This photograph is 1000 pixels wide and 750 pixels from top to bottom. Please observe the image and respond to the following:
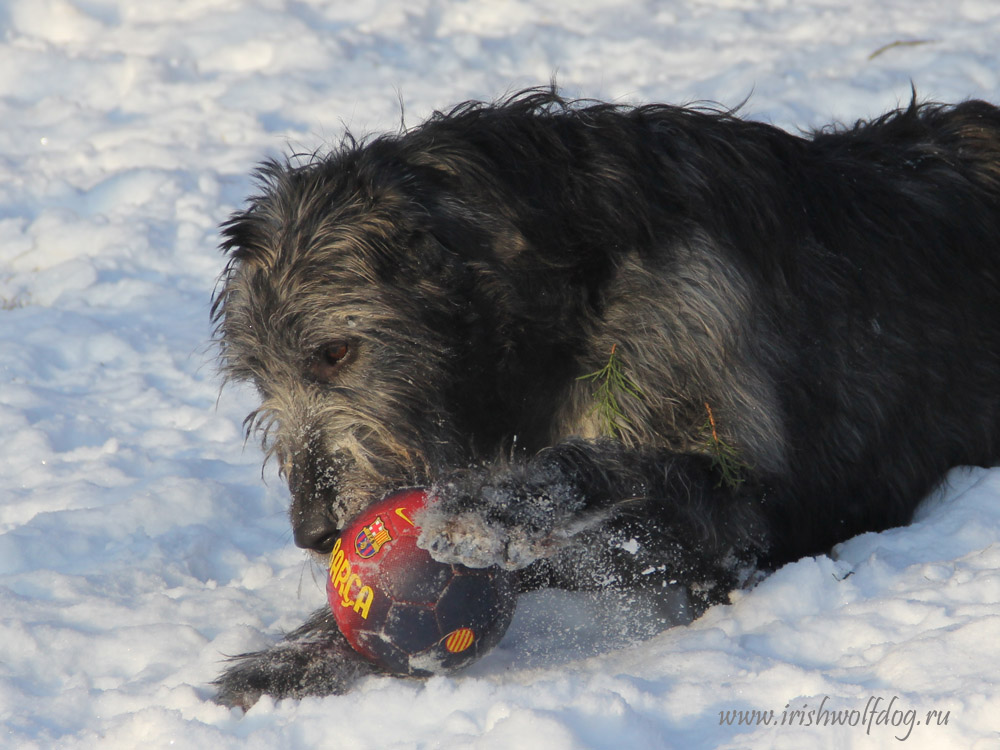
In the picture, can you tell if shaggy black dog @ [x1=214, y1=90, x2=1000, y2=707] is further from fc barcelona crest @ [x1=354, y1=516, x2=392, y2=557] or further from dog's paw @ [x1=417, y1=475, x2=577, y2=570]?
fc barcelona crest @ [x1=354, y1=516, x2=392, y2=557]

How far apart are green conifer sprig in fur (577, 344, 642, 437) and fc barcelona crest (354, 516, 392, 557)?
0.73m

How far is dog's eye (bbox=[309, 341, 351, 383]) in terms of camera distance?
10.1 ft

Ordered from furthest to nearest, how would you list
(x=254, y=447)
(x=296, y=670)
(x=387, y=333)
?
(x=254, y=447)
(x=387, y=333)
(x=296, y=670)

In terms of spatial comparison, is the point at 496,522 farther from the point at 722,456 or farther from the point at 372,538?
the point at 722,456

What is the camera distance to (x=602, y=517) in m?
2.85

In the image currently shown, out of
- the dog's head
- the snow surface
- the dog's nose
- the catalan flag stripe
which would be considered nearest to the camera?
the snow surface

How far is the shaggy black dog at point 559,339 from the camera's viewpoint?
295 cm

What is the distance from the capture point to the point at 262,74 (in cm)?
→ 816

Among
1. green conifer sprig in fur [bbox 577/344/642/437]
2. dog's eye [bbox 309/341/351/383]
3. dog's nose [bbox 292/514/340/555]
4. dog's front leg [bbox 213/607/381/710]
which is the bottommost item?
dog's front leg [bbox 213/607/381/710]

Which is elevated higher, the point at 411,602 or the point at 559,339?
the point at 559,339

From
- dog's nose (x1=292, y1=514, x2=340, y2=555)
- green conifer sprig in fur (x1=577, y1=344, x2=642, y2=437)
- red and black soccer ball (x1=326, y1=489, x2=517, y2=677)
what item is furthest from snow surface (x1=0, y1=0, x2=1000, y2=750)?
green conifer sprig in fur (x1=577, y1=344, x2=642, y2=437)

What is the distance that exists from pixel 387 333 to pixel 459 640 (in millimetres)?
859

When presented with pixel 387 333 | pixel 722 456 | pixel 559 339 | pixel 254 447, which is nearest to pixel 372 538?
pixel 387 333

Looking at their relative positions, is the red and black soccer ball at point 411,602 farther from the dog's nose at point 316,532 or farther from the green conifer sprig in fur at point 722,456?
the green conifer sprig in fur at point 722,456
